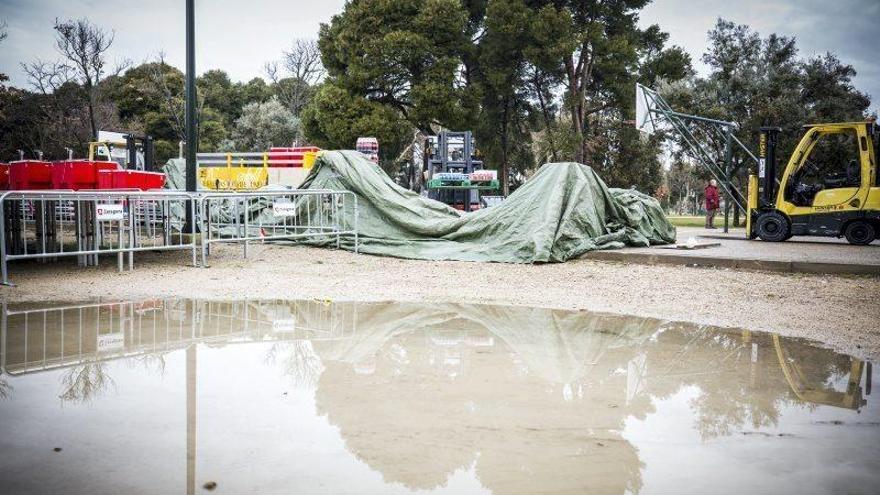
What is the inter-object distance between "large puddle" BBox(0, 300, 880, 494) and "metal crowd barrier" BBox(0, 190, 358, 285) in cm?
361

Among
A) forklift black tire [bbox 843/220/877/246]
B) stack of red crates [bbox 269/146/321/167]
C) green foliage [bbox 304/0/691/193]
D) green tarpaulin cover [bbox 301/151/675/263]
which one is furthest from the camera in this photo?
green foliage [bbox 304/0/691/193]

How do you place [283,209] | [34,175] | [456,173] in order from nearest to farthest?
[34,175] < [283,209] < [456,173]

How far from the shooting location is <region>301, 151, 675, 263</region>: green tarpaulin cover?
38.7ft

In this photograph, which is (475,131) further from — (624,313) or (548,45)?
(624,313)

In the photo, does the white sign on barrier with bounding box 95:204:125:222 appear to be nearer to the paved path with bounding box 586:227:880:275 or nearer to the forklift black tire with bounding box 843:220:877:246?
the paved path with bounding box 586:227:880:275

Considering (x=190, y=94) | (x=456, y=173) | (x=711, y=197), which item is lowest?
(x=711, y=197)

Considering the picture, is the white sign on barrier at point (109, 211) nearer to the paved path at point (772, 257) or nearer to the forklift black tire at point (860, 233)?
the paved path at point (772, 257)

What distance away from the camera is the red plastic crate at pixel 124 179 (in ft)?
32.6

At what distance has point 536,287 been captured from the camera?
8.72 m

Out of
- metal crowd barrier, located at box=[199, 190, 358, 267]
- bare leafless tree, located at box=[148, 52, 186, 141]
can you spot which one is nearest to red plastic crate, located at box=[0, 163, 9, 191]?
metal crowd barrier, located at box=[199, 190, 358, 267]

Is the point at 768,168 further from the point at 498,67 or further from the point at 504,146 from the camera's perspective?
the point at 504,146

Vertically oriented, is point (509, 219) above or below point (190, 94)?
below

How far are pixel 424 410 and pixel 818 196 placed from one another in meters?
15.1

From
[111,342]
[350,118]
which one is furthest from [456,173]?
[111,342]
